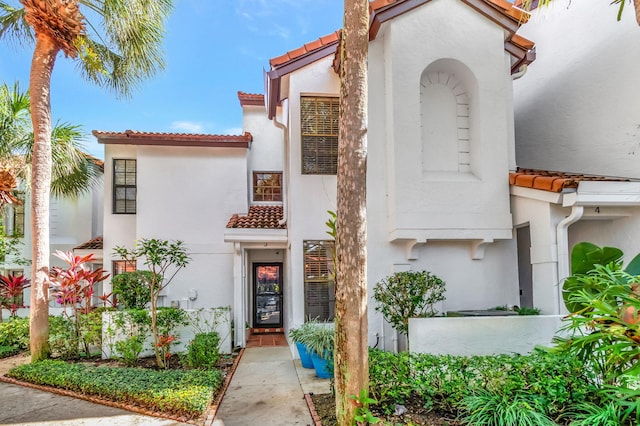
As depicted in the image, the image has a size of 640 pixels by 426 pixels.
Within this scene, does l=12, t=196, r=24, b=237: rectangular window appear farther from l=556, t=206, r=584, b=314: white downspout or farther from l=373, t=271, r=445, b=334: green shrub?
l=556, t=206, r=584, b=314: white downspout

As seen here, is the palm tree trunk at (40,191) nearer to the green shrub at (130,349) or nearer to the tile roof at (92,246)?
the green shrub at (130,349)

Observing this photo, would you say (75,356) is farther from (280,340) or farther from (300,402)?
(300,402)

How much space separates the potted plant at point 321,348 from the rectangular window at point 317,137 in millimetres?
3879

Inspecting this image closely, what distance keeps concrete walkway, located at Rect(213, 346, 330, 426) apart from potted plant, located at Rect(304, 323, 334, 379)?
209 mm

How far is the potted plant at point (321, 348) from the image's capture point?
7.38 metres

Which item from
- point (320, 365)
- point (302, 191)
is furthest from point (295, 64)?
point (320, 365)

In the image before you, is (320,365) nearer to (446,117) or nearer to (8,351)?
(446,117)

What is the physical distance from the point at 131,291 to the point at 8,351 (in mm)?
3737

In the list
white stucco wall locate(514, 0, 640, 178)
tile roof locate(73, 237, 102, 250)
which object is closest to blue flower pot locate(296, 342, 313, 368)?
white stucco wall locate(514, 0, 640, 178)

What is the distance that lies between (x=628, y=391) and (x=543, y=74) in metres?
9.62

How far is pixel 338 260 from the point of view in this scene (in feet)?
15.8

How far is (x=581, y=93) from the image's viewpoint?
9.63 m

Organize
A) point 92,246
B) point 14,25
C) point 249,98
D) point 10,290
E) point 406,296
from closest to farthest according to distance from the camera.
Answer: point 406,296 → point 14,25 → point 10,290 → point 92,246 → point 249,98

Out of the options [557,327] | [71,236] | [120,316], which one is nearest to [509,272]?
[557,327]
